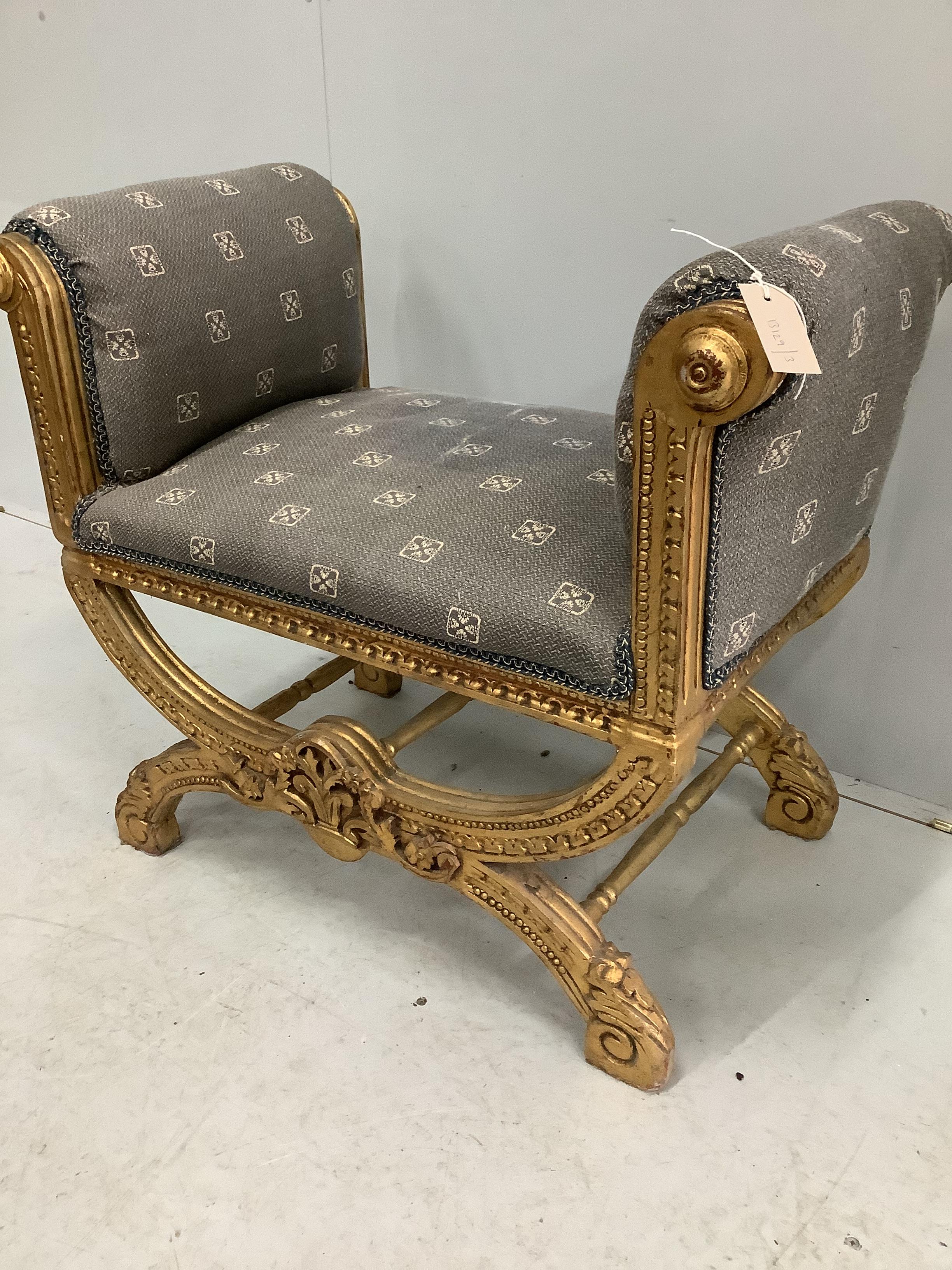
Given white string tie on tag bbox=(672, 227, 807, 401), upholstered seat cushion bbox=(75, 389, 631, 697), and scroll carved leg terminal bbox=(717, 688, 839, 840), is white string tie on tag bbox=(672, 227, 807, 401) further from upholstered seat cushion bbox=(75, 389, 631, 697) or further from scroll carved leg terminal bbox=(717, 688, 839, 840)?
scroll carved leg terminal bbox=(717, 688, 839, 840)

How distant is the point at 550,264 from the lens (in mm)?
1525

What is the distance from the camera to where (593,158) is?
4.69 feet

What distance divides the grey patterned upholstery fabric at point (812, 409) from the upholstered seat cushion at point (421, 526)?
10 cm

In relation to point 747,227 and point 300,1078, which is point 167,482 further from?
point 747,227

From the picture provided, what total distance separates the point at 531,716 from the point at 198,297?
62cm

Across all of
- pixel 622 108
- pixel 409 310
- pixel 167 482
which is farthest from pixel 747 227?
pixel 167 482

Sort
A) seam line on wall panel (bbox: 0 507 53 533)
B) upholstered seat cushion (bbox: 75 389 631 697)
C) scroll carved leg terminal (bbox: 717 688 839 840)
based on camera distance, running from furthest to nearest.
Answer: seam line on wall panel (bbox: 0 507 53 533) < scroll carved leg terminal (bbox: 717 688 839 840) < upholstered seat cushion (bbox: 75 389 631 697)

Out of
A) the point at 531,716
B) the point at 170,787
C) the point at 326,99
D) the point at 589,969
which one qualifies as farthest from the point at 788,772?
the point at 326,99

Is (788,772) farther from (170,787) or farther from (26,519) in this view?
(26,519)

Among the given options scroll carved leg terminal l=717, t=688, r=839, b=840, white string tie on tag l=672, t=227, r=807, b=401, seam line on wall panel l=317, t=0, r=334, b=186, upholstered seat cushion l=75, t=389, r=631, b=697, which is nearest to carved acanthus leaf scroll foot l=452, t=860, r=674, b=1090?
upholstered seat cushion l=75, t=389, r=631, b=697

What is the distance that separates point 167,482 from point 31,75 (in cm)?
142

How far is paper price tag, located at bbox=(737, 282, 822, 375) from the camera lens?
72 cm

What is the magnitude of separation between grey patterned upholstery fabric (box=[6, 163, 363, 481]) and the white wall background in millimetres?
269

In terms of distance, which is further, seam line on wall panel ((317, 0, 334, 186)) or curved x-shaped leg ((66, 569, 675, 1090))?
seam line on wall panel ((317, 0, 334, 186))
